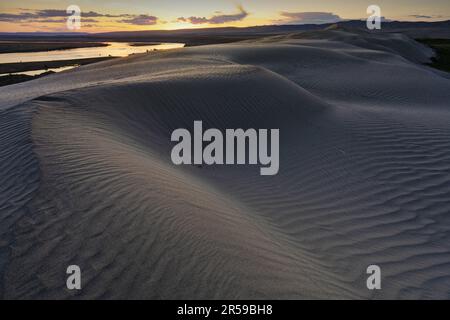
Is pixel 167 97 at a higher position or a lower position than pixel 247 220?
higher

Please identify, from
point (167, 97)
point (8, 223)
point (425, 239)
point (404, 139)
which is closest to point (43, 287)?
point (8, 223)

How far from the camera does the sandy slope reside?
3102 millimetres

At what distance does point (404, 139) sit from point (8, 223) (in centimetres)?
626

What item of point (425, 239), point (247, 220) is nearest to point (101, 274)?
point (247, 220)

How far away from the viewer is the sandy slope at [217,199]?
3.10m

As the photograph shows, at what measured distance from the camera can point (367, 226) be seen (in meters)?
4.79

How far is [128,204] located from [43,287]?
47.5 inches

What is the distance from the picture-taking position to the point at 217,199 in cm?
493

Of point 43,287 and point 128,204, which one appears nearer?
point 43,287
